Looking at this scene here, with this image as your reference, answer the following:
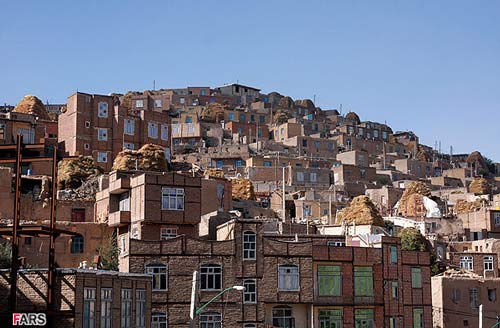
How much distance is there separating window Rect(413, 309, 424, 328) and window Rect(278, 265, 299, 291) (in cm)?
1093

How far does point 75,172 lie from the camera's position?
90500 millimetres

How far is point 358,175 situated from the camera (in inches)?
5231

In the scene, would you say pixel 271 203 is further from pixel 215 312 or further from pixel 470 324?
pixel 215 312

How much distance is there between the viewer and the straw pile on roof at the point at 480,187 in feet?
453

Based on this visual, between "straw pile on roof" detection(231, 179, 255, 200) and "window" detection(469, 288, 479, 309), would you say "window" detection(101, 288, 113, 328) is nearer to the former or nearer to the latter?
"window" detection(469, 288, 479, 309)

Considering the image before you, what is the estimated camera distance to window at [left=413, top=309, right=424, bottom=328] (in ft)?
227

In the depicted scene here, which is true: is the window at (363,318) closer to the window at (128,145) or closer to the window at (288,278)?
the window at (288,278)

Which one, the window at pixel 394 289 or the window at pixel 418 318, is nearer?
the window at pixel 394 289

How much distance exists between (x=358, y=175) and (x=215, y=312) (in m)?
74.5

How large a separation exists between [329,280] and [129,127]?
150 ft

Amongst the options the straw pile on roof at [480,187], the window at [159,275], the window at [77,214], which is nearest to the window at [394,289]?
the window at [159,275]

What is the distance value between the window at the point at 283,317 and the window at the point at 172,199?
10342 mm

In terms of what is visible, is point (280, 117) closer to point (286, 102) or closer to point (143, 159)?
point (286, 102)

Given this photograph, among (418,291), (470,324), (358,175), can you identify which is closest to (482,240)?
(470,324)
